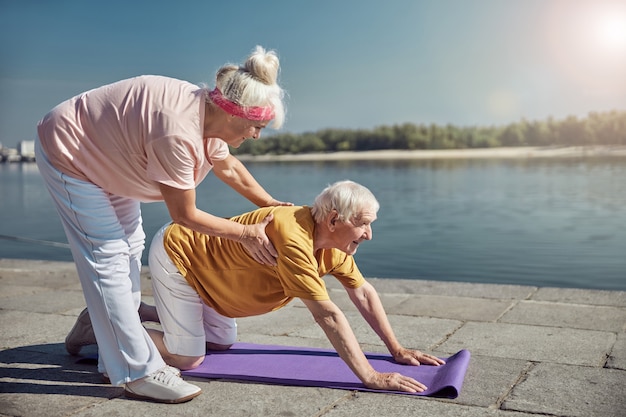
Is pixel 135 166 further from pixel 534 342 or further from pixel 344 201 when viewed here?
pixel 534 342

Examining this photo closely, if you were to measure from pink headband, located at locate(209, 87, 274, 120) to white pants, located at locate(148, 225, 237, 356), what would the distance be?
0.62 metres

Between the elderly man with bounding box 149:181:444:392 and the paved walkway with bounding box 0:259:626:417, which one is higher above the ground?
the elderly man with bounding box 149:181:444:392

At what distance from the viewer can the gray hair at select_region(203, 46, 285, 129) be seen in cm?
246

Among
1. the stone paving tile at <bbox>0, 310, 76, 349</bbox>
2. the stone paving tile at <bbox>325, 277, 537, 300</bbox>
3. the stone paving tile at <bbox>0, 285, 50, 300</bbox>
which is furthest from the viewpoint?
the stone paving tile at <bbox>0, 285, 50, 300</bbox>

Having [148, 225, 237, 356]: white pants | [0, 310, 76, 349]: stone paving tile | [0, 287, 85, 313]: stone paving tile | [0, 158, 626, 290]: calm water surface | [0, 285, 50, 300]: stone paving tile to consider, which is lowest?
[0, 158, 626, 290]: calm water surface

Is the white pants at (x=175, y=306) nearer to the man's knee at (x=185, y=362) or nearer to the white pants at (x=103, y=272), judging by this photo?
the man's knee at (x=185, y=362)

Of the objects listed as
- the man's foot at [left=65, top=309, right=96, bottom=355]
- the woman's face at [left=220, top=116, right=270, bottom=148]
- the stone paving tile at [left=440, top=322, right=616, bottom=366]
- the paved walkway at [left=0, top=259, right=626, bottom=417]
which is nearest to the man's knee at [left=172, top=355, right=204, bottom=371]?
the paved walkway at [left=0, top=259, right=626, bottom=417]

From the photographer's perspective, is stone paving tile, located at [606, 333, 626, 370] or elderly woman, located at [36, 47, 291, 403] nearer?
elderly woman, located at [36, 47, 291, 403]

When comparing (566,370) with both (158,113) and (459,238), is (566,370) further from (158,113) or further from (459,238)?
(459,238)

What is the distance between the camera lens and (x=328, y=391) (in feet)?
8.82

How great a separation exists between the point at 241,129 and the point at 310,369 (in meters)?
0.99

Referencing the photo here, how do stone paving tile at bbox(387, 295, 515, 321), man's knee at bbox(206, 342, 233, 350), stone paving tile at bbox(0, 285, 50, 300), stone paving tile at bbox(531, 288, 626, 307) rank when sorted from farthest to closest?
stone paving tile at bbox(0, 285, 50, 300) → stone paving tile at bbox(531, 288, 626, 307) → stone paving tile at bbox(387, 295, 515, 321) → man's knee at bbox(206, 342, 233, 350)

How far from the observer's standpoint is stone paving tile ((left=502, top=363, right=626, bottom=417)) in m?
2.52

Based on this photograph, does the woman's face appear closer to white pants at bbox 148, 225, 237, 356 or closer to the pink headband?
the pink headband
